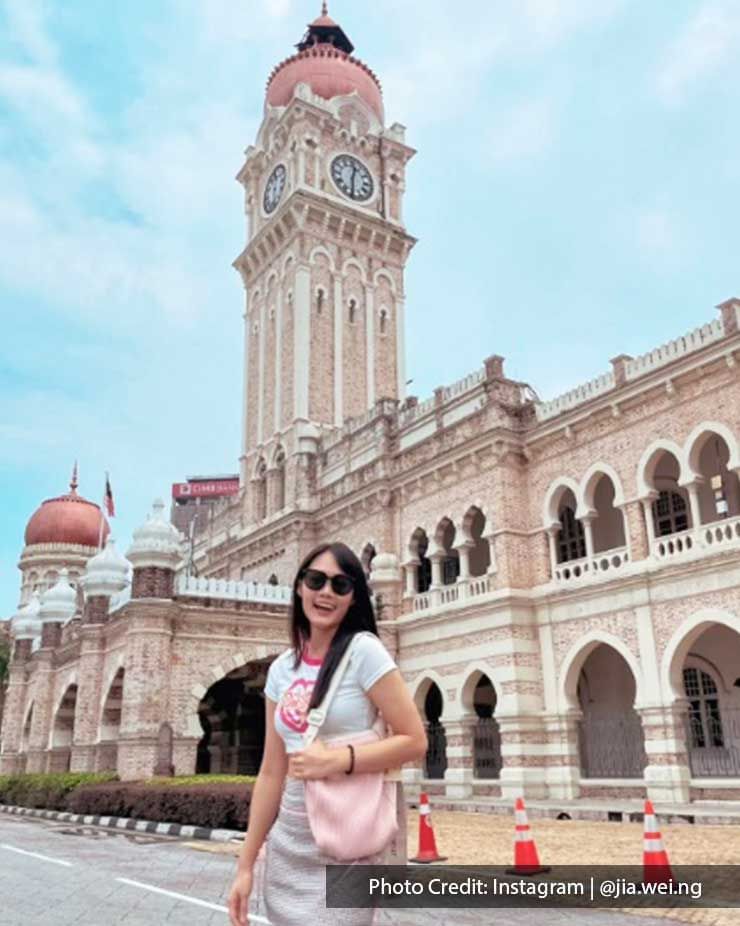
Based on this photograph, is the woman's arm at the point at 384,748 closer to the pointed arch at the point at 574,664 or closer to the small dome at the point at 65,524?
the pointed arch at the point at 574,664

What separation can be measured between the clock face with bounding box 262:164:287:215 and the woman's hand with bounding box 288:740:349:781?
32.9 meters

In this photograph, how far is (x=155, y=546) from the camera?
18219mm

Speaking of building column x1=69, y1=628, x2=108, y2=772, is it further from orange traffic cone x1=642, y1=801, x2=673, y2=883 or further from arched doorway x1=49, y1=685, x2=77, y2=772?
orange traffic cone x1=642, y1=801, x2=673, y2=883

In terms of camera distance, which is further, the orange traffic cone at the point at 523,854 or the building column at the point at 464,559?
the building column at the point at 464,559

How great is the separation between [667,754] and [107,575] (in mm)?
13447

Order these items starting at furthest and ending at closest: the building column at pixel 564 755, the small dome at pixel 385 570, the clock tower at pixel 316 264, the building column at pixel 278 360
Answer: the building column at pixel 278 360, the clock tower at pixel 316 264, the small dome at pixel 385 570, the building column at pixel 564 755

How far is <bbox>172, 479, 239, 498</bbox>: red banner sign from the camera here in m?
73.6

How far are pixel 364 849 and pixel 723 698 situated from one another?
743 inches

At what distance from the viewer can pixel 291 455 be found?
28.8m

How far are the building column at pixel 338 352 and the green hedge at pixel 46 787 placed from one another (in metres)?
14.9

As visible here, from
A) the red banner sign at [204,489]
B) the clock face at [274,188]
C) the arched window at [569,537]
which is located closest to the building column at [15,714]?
the arched window at [569,537]

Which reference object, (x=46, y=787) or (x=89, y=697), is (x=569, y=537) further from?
(x=46, y=787)

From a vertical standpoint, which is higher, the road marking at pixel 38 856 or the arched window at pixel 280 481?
the arched window at pixel 280 481

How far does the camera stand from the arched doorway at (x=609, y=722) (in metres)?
17.7
